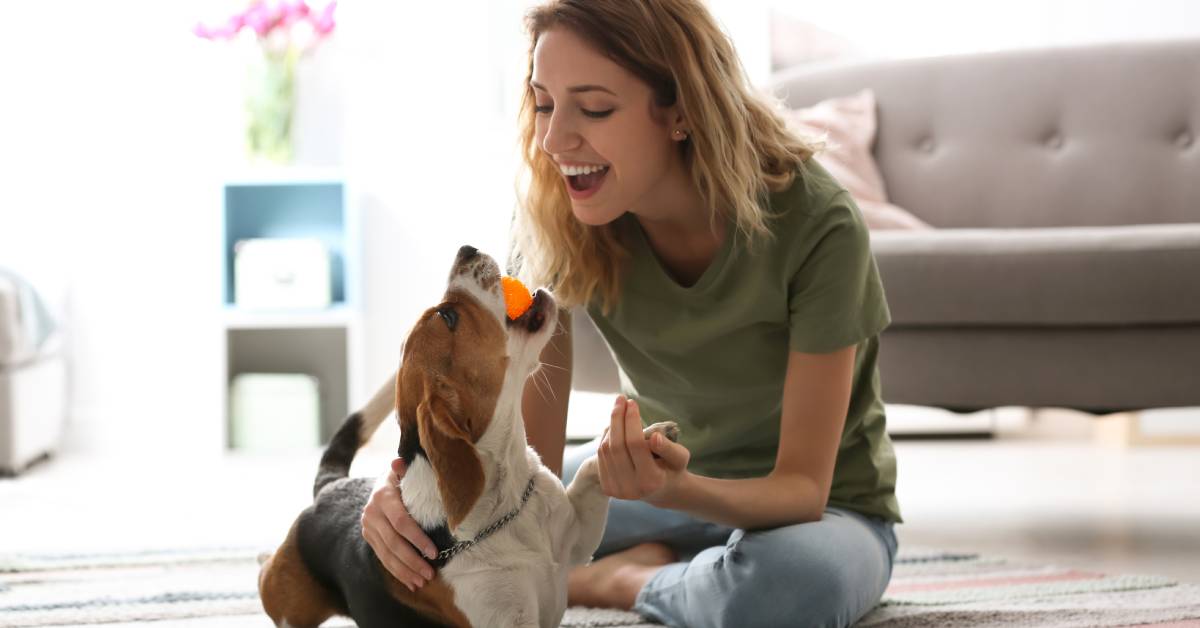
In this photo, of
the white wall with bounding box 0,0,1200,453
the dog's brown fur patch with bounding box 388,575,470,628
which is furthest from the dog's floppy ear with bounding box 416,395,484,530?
the white wall with bounding box 0,0,1200,453

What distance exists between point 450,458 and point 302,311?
3218 mm

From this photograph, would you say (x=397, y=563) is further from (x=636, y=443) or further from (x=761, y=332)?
(x=761, y=332)

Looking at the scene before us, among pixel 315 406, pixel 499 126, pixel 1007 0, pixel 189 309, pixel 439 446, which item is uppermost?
pixel 1007 0

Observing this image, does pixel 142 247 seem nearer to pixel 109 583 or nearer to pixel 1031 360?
pixel 109 583

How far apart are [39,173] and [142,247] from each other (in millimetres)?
450

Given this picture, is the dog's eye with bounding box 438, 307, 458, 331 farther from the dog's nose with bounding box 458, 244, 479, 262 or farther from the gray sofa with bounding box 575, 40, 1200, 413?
the gray sofa with bounding box 575, 40, 1200, 413

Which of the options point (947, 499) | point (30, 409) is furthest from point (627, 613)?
point (30, 409)

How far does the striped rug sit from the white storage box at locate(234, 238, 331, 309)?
Answer: 202cm

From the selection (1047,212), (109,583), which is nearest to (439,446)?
(109,583)

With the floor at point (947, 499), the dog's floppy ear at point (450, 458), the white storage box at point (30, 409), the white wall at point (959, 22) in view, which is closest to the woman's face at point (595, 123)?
the dog's floppy ear at point (450, 458)

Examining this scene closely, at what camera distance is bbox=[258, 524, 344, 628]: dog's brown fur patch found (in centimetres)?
173

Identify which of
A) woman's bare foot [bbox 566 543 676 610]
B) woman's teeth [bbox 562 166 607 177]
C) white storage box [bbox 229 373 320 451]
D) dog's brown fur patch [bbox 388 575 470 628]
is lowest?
white storage box [bbox 229 373 320 451]

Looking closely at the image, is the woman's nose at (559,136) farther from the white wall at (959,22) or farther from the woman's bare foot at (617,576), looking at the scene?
the white wall at (959,22)

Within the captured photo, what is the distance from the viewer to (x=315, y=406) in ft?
15.0
